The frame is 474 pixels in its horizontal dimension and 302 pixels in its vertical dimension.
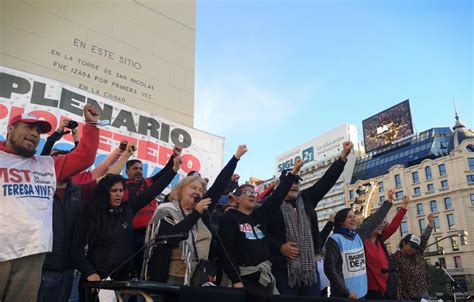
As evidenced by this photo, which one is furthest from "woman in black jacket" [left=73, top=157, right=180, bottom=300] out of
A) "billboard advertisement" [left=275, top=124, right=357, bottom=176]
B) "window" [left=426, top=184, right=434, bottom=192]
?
"billboard advertisement" [left=275, top=124, right=357, bottom=176]

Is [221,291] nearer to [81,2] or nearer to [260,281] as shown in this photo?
[260,281]

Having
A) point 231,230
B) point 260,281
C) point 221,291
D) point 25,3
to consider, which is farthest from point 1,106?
point 221,291

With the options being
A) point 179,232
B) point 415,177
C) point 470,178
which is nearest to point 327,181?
point 179,232

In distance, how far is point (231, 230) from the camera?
10.9ft

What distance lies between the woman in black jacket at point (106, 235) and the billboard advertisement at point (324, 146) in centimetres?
5785

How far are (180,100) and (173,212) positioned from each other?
3604 mm

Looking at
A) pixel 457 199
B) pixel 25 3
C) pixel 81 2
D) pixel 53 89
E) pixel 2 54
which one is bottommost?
pixel 53 89

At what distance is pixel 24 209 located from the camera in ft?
7.94

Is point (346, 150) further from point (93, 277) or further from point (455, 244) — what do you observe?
point (455, 244)

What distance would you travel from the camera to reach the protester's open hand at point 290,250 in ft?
11.3

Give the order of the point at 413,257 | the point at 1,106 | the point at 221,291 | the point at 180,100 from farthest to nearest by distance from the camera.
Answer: the point at 180,100
the point at 413,257
the point at 1,106
the point at 221,291

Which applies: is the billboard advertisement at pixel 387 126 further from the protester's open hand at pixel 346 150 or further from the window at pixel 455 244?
the protester's open hand at pixel 346 150

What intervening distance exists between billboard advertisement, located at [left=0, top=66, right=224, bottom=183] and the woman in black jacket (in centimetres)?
164

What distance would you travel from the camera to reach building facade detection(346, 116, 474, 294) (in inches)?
1750
